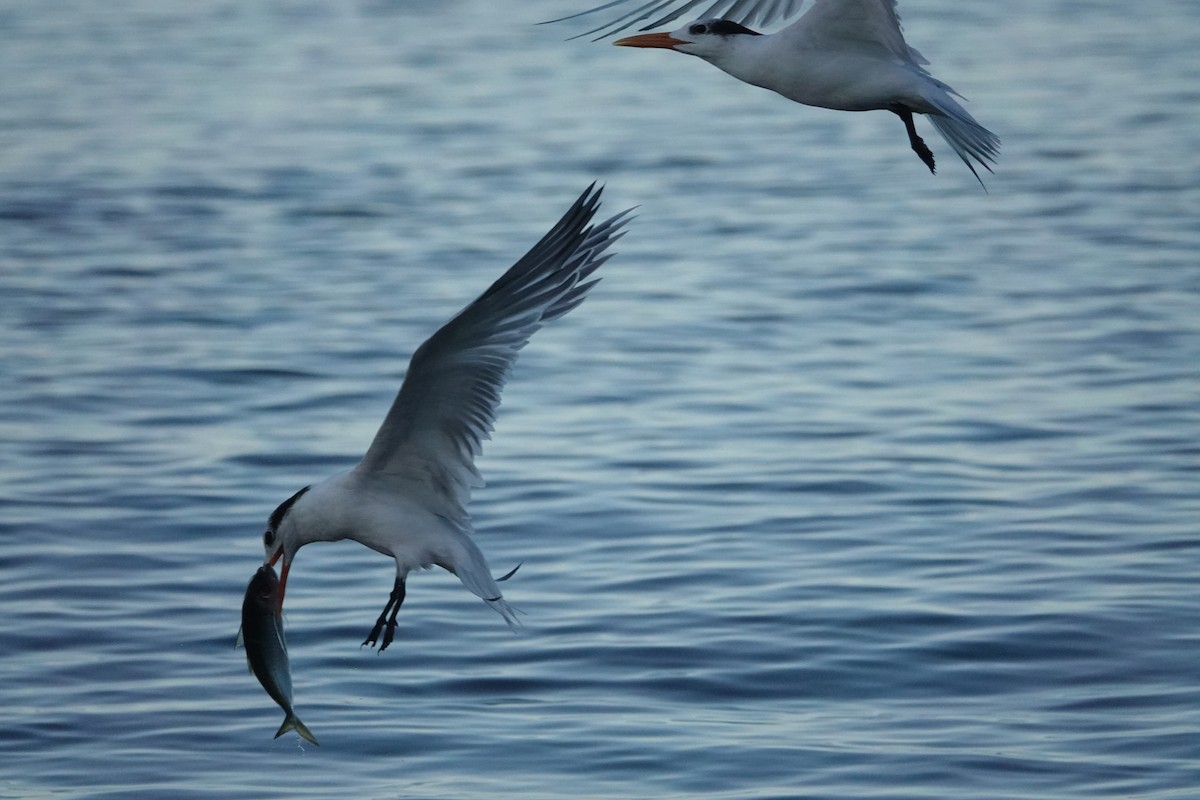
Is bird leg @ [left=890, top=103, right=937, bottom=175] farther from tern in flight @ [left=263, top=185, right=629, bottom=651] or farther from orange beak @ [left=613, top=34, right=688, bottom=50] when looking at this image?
tern in flight @ [left=263, top=185, right=629, bottom=651]

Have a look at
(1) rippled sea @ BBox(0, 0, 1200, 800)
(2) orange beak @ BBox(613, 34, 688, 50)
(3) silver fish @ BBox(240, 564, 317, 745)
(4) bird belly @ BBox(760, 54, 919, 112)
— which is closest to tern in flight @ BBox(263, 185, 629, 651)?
(3) silver fish @ BBox(240, 564, 317, 745)

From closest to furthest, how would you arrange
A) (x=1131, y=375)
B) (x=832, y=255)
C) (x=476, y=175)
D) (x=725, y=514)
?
(x=725, y=514)
(x=1131, y=375)
(x=832, y=255)
(x=476, y=175)

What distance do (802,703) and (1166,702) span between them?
1.49m

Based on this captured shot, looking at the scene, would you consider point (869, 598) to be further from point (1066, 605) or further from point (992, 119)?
point (992, 119)

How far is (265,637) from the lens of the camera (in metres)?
6.16

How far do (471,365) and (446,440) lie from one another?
12.9 inches

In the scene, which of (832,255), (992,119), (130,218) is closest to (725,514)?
(832,255)

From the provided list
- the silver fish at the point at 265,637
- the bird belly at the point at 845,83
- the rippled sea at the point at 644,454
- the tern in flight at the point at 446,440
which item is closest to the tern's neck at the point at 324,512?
the tern in flight at the point at 446,440

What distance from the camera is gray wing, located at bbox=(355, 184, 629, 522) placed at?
20.8 ft

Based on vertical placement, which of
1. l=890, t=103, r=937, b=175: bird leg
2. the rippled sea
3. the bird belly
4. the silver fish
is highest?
the bird belly

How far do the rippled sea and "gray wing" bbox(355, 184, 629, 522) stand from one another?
152 centimetres

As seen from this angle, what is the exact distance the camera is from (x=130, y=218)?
19125 millimetres

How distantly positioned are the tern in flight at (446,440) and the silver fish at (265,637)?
13cm

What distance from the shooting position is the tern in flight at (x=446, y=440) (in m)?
6.36
